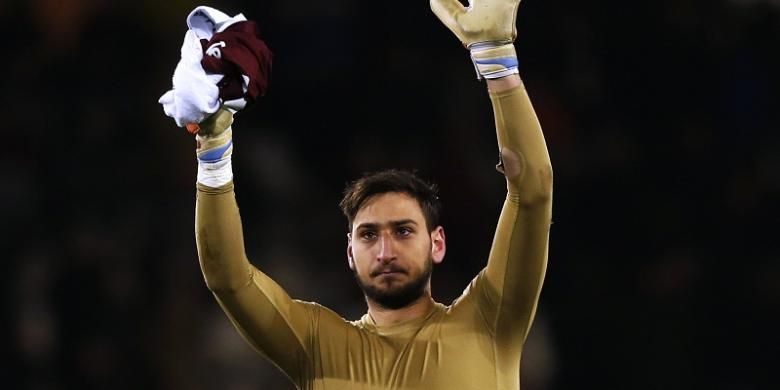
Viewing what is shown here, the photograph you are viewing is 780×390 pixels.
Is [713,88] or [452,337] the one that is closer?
[452,337]

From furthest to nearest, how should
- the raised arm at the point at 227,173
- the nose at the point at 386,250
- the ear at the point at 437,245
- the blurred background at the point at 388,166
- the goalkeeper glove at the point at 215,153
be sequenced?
the blurred background at the point at 388,166
the ear at the point at 437,245
the nose at the point at 386,250
the goalkeeper glove at the point at 215,153
the raised arm at the point at 227,173

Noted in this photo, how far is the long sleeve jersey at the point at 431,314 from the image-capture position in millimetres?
3217

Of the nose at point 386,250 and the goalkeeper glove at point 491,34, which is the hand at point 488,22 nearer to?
the goalkeeper glove at point 491,34

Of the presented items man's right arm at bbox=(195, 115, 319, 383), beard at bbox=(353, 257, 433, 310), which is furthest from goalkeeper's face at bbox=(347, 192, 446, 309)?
man's right arm at bbox=(195, 115, 319, 383)

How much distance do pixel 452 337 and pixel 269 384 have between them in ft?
8.32

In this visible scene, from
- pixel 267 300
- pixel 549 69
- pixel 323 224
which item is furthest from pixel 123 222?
pixel 267 300

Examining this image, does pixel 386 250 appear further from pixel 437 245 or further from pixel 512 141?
pixel 512 141

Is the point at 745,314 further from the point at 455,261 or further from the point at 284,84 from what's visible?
the point at 284,84

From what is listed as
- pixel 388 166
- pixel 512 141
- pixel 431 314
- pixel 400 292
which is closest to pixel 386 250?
pixel 400 292

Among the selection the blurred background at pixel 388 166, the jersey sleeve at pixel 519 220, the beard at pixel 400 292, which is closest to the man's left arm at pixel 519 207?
the jersey sleeve at pixel 519 220

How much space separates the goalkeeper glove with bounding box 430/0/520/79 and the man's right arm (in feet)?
2.28

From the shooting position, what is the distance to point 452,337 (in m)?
3.43

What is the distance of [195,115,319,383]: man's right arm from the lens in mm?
3326

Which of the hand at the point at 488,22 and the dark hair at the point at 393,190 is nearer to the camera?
the hand at the point at 488,22
